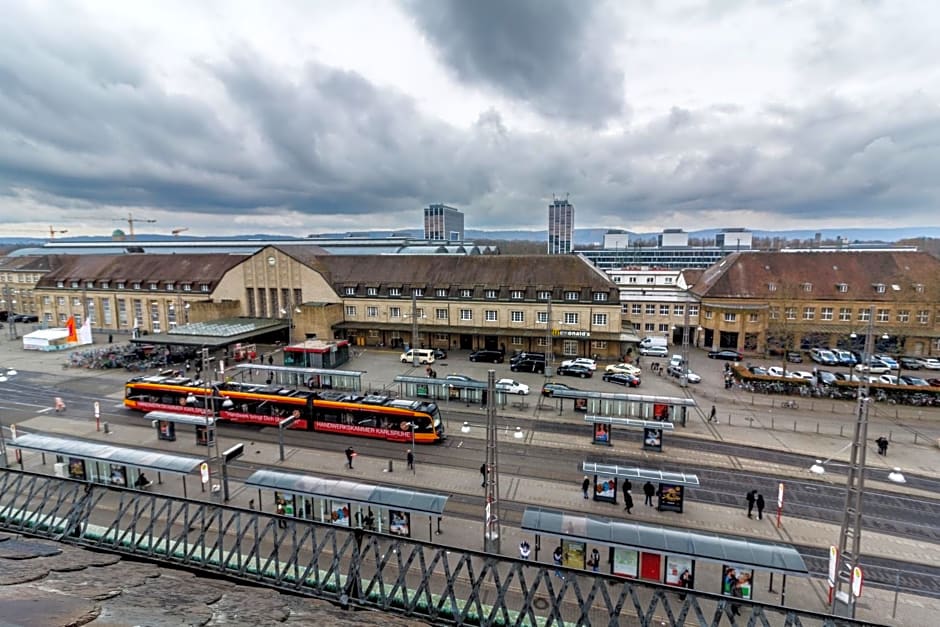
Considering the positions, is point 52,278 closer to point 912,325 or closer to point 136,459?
point 136,459

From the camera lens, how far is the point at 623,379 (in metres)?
40.1

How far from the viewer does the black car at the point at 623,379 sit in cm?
3975

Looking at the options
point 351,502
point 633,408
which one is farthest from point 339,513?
point 633,408

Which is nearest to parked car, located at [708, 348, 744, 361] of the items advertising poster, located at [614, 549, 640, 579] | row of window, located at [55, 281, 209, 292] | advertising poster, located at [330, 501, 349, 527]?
advertising poster, located at [614, 549, 640, 579]

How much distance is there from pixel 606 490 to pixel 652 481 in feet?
7.65

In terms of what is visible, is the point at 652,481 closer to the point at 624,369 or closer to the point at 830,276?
the point at 624,369

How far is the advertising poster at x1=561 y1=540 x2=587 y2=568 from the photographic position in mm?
16062

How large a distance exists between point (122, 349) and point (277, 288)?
17.5 meters

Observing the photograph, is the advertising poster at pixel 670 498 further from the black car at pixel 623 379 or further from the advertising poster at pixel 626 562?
the black car at pixel 623 379

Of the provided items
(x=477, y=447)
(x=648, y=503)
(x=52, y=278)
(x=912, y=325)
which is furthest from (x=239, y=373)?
(x=912, y=325)

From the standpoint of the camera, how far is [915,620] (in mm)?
14219

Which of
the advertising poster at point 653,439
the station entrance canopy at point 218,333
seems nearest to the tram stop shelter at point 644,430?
the advertising poster at point 653,439

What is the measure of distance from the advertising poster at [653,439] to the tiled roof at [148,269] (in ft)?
194

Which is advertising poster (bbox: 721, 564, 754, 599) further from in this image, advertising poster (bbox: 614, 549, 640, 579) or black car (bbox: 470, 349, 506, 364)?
black car (bbox: 470, 349, 506, 364)
